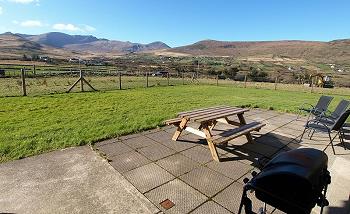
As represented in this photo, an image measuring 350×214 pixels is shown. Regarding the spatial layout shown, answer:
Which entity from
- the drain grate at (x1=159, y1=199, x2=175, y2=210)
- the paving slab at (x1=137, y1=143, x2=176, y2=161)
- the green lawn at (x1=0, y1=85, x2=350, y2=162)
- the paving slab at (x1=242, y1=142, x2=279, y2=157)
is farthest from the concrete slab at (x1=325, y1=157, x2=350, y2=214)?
the green lawn at (x1=0, y1=85, x2=350, y2=162)

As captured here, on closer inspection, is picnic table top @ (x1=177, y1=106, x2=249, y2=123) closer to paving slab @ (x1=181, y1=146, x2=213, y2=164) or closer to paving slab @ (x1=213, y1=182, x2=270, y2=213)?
paving slab @ (x1=181, y1=146, x2=213, y2=164)

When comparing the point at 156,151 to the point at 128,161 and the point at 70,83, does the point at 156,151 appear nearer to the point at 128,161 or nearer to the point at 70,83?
the point at 128,161

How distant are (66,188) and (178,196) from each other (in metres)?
1.50

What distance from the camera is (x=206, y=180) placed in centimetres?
375

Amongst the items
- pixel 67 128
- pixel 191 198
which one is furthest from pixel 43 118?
pixel 191 198

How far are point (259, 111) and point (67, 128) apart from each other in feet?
21.7

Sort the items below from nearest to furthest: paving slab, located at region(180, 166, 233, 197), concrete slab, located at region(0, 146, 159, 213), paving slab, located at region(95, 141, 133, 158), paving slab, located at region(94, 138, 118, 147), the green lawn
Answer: concrete slab, located at region(0, 146, 159, 213), paving slab, located at region(180, 166, 233, 197), paving slab, located at region(95, 141, 133, 158), the green lawn, paving slab, located at region(94, 138, 118, 147)

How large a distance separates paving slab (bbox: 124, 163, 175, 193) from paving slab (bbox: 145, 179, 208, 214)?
12 cm

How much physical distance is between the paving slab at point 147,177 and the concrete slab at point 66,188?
119 millimetres

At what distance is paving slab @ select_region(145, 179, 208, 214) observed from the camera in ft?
10.0

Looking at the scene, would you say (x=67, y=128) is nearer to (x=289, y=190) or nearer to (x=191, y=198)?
(x=191, y=198)

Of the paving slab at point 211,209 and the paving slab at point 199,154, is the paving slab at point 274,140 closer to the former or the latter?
the paving slab at point 199,154

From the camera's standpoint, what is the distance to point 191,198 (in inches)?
128

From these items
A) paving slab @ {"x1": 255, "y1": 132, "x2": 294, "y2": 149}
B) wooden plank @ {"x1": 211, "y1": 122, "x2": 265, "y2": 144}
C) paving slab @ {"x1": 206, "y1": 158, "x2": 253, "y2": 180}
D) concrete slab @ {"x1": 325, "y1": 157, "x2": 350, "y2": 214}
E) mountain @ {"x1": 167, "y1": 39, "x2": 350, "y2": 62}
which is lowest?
paving slab @ {"x1": 206, "y1": 158, "x2": 253, "y2": 180}
